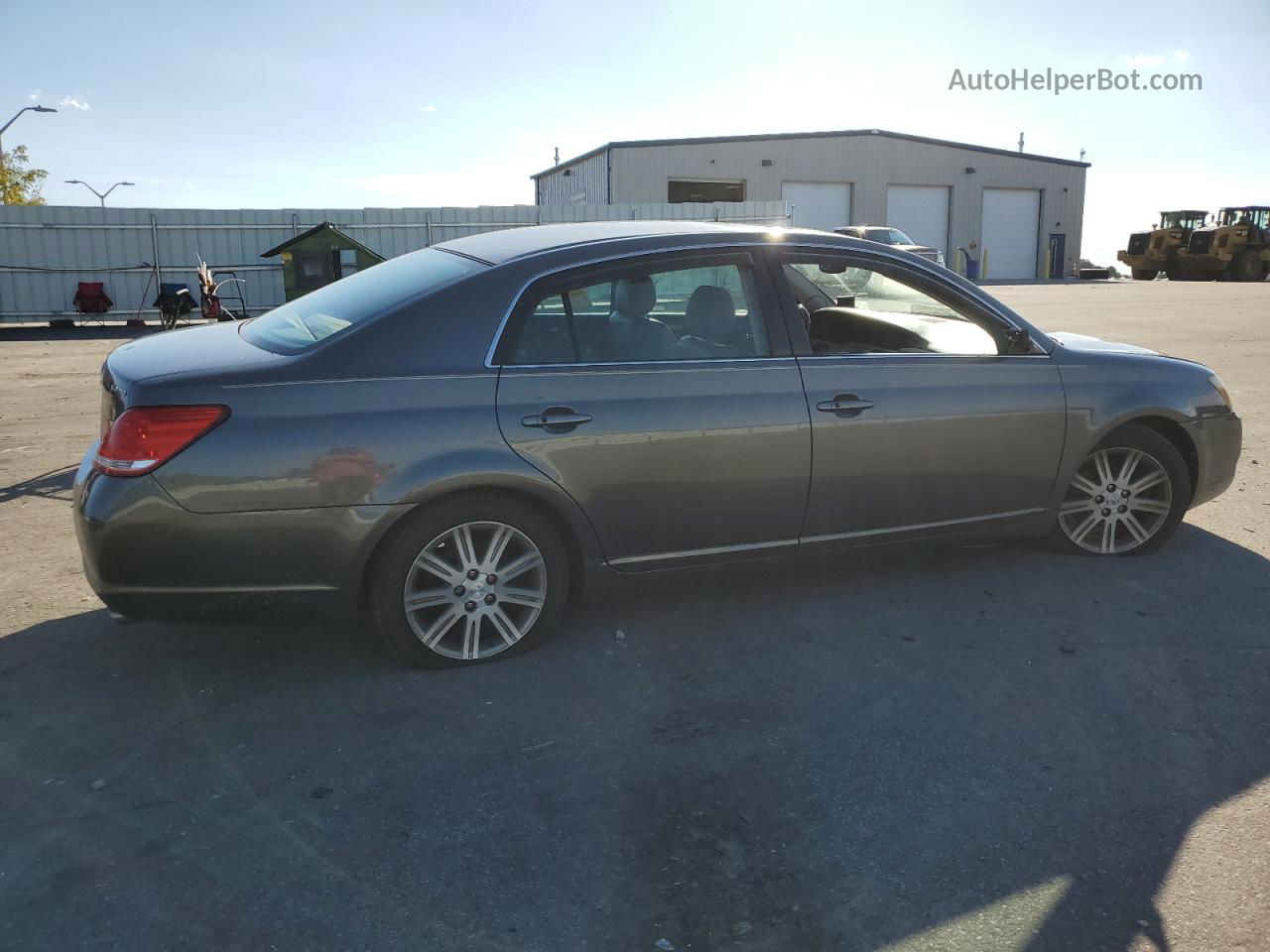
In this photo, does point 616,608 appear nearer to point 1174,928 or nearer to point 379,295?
point 379,295

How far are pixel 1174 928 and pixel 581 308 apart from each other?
2687 millimetres

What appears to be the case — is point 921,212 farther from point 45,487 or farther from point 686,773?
point 686,773

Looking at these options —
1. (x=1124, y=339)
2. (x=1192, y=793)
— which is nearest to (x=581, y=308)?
(x=1192, y=793)

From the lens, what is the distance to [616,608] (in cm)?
450

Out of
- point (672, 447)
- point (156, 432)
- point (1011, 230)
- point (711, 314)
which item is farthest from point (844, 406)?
point (1011, 230)

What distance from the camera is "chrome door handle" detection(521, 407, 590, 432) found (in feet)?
12.3

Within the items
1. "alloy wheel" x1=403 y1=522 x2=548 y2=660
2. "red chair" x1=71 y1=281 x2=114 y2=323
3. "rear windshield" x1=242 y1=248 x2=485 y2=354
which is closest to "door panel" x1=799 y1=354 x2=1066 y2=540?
"alloy wheel" x1=403 y1=522 x2=548 y2=660

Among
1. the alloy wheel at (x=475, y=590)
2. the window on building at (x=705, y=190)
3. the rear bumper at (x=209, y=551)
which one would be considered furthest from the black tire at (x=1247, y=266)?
the rear bumper at (x=209, y=551)

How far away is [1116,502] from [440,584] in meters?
3.29

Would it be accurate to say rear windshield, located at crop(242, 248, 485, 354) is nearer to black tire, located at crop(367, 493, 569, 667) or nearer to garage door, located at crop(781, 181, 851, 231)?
black tire, located at crop(367, 493, 569, 667)

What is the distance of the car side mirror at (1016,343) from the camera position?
182 inches

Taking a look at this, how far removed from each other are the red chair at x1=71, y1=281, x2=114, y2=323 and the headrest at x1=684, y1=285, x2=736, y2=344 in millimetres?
20915

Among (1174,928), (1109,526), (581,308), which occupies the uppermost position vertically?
(581,308)

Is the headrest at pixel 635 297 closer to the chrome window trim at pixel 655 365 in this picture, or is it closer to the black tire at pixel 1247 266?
the chrome window trim at pixel 655 365
